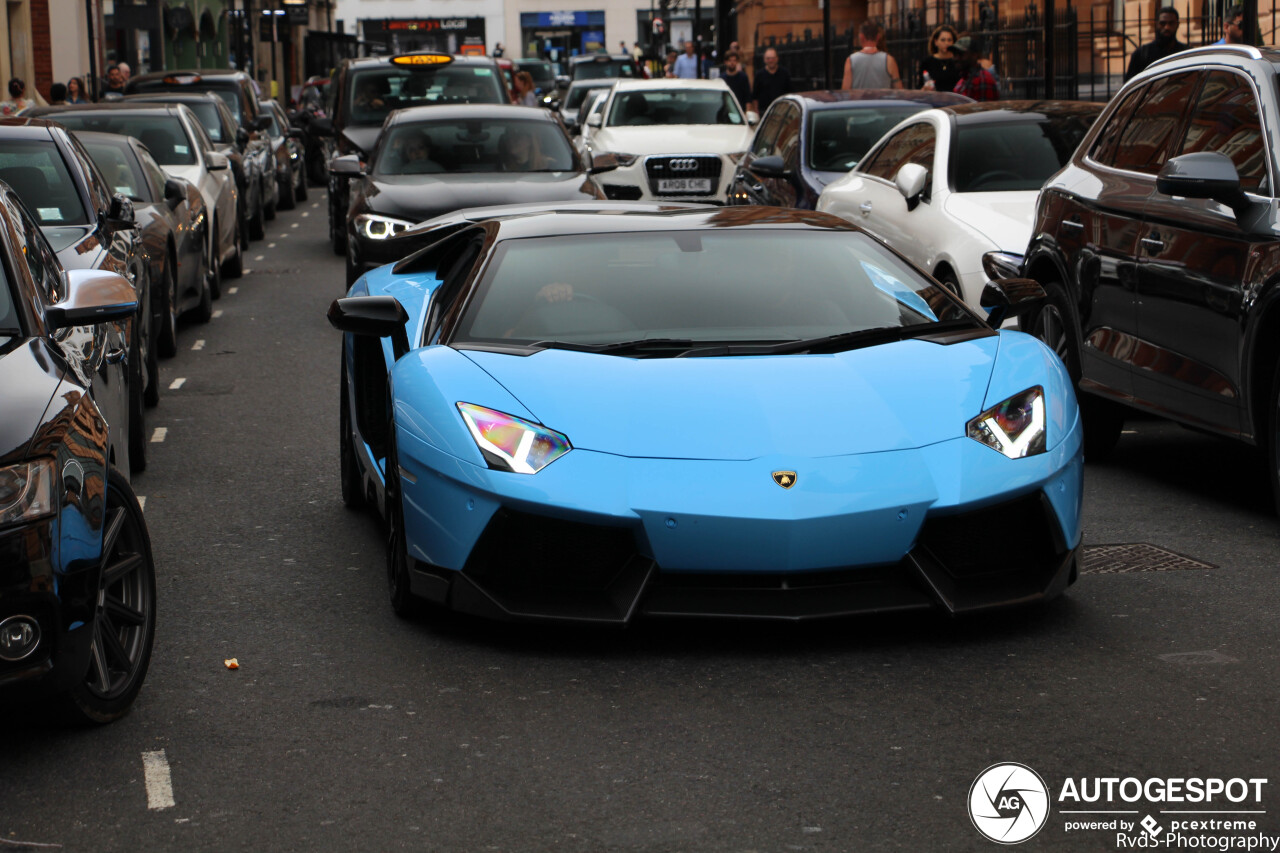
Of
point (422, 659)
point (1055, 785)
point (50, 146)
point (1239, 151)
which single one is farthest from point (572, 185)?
point (1055, 785)

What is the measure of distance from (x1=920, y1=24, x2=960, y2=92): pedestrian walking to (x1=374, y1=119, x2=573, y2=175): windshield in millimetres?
5384

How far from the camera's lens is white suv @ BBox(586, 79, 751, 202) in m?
20.3

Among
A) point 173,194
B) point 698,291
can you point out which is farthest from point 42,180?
point 698,291

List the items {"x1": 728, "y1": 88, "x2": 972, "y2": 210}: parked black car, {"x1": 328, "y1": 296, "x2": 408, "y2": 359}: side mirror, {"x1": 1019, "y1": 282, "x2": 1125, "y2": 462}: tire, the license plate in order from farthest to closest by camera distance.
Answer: the license plate
{"x1": 728, "y1": 88, "x2": 972, "y2": 210}: parked black car
{"x1": 1019, "y1": 282, "x2": 1125, "y2": 462}: tire
{"x1": 328, "y1": 296, "x2": 408, "y2": 359}: side mirror

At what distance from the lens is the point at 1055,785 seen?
4312mm

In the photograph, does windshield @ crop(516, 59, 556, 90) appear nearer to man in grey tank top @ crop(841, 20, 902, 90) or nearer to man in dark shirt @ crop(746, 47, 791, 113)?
man in dark shirt @ crop(746, 47, 791, 113)

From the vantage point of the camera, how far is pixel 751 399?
5.55 m

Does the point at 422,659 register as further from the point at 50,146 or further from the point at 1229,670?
the point at 50,146

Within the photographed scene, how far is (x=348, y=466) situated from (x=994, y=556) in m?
3.07

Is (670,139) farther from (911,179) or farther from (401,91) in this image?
(911,179)

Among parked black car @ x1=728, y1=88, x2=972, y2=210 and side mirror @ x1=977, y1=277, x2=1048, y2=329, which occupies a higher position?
parked black car @ x1=728, y1=88, x2=972, y2=210

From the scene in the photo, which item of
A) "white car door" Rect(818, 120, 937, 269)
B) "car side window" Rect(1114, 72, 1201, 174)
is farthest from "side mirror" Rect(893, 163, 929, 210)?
"car side window" Rect(1114, 72, 1201, 174)

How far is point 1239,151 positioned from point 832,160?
7700 mm

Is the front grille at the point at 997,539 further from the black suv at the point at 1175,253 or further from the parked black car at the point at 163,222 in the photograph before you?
the parked black car at the point at 163,222
